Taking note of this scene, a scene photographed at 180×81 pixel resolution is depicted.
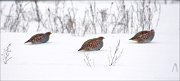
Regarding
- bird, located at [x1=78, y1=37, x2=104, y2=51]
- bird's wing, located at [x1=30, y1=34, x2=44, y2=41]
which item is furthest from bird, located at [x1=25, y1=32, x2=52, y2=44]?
bird, located at [x1=78, y1=37, x2=104, y2=51]

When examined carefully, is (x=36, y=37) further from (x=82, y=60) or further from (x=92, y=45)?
(x=82, y=60)

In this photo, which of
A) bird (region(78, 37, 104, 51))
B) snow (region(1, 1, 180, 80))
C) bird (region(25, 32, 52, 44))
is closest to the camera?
snow (region(1, 1, 180, 80))

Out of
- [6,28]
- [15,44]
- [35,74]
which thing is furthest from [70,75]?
[6,28]

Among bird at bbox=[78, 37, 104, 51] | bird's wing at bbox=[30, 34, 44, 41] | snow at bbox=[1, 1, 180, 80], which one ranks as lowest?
snow at bbox=[1, 1, 180, 80]

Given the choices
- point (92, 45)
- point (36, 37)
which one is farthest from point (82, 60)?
point (36, 37)

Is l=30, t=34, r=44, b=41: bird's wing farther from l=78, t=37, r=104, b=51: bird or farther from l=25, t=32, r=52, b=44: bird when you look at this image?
l=78, t=37, r=104, b=51: bird

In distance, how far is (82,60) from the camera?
4426 millimetres

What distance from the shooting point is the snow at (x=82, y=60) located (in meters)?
3.48

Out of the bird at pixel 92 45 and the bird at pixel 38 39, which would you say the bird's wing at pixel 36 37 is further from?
the bird at pixel 92 45

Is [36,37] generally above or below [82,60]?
above

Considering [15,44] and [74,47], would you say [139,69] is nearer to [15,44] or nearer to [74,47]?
[74,47]

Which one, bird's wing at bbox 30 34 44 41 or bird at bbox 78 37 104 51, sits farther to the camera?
bird's wing at bbox 30 34 44 41

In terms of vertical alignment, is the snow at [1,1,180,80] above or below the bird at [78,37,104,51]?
below

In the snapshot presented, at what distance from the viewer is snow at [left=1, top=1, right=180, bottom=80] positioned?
3.48m
